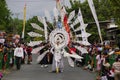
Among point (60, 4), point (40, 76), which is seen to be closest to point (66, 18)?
point (60, 4)

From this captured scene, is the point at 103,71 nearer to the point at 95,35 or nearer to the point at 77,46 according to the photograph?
the point at 77,46

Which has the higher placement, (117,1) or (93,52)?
(117,1)

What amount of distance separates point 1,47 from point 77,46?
451 cm

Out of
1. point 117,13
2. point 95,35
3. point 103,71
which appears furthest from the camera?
point 95,35

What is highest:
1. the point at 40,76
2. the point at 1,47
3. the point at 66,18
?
the point at 66,18

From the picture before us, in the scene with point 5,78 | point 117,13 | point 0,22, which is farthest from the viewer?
point 0,22

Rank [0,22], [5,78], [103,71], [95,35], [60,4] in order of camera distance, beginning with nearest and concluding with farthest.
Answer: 1. [103,71]
2. [5,78]
3. [60,4]
4. [95,35]
5. [0,22]

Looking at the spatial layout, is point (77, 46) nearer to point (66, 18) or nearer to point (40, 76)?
point (66, 18)

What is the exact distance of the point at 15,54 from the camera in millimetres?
27516

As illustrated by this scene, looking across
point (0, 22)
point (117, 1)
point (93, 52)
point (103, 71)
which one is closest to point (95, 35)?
point (0, 22)

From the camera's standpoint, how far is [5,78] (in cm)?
2200

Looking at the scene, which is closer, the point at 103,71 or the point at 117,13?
the point at 103,71

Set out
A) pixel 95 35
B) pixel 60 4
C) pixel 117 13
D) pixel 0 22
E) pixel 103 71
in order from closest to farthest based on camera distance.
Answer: pixel 103 71, pixel 117 13, pixel 60 4, pixel 95 35, pixel 0 22

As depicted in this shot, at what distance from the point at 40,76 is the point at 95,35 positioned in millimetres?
22705
